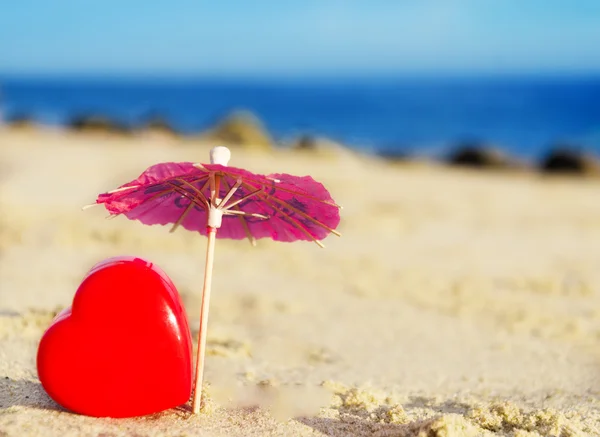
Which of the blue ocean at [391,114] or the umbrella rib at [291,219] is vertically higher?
the blue ocean at [391,114]

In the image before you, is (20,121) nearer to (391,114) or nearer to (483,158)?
(483,158)

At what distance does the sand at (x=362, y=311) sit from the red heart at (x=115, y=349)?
97mm

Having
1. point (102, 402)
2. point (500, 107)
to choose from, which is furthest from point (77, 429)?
point (500, 107)

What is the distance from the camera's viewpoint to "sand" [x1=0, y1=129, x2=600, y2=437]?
2820 mm

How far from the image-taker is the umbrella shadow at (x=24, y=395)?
8.82 ft

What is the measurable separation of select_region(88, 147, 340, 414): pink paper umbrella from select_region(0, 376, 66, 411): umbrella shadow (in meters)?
0.59

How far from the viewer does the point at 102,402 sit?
2.54m

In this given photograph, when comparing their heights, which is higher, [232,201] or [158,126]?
[158,126]

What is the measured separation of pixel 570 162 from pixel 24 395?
14799mm

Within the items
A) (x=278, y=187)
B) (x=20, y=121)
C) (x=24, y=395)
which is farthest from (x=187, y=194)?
(x=20, y=121)

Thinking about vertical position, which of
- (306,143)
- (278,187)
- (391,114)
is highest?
(391,114)

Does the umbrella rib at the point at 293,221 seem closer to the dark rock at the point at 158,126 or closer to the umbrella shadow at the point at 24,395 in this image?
the umbrella shadow at the point at 24,395

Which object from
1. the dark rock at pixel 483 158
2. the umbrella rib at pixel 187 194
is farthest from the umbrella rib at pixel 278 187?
the dark rock at pixel 483 158

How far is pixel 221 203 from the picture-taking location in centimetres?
265
